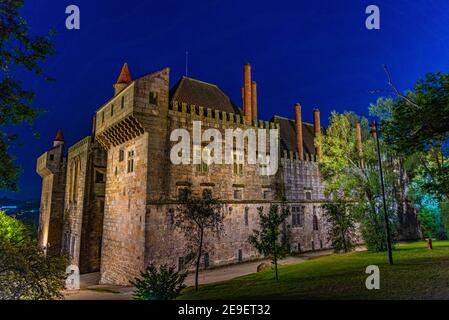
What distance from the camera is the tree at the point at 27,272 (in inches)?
284

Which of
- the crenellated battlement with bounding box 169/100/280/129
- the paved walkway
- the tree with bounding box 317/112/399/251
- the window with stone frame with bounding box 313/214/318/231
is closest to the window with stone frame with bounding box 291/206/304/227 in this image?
the window with stone frame with bounding box 313/214/318/231

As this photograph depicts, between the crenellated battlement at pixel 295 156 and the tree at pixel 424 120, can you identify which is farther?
the crenellated battlement at pixel 295 156

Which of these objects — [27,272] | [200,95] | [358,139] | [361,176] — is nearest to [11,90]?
[27,272]

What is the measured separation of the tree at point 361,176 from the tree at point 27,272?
22.4 meters

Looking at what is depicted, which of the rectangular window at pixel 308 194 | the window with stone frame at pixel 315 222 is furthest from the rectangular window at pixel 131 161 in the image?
the window with stone frame at pixel 315 222

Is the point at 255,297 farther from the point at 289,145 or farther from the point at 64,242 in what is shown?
the point at 64,242

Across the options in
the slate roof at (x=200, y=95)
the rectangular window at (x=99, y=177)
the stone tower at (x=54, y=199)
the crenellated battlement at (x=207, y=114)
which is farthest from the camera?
the stone tower at (x=54, y=199)

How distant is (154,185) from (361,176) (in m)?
18.4

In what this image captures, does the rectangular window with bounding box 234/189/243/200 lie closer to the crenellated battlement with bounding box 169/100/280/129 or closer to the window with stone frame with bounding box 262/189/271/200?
the window with stone frame with bounding box 262/189/271/200

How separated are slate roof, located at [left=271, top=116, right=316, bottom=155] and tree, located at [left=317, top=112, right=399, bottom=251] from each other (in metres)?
4.82

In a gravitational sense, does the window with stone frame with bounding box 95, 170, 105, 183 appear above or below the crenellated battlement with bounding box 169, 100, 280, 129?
below

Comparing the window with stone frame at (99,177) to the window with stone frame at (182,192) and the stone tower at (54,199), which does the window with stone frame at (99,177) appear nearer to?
the stone tower at (54,199)

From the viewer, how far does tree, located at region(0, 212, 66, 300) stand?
720cm

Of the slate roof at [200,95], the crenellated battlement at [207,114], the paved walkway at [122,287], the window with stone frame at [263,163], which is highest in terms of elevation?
the slate roof at [200,95]
